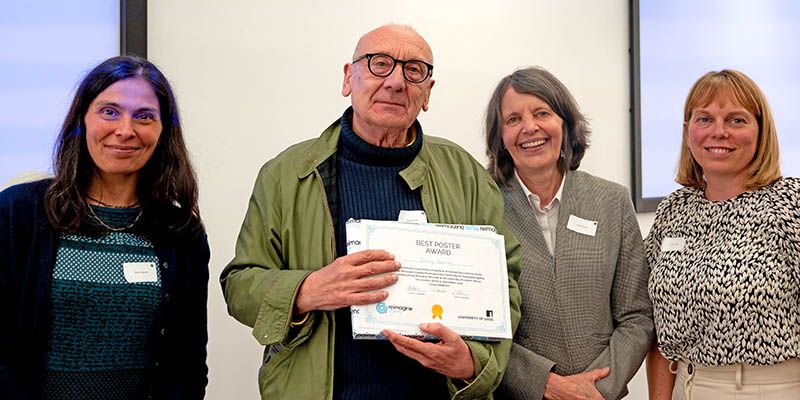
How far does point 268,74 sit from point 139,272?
1.25m

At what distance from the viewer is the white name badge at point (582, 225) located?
228cm

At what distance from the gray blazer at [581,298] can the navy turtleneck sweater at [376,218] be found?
20.0 inches

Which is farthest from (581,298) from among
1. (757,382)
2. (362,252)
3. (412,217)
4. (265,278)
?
(265,278)

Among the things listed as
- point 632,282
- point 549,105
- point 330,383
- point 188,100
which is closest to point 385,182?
point 330,383

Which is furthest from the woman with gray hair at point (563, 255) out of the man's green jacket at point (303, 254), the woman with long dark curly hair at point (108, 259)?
the woman with long dark curly hair at point (108, 259)

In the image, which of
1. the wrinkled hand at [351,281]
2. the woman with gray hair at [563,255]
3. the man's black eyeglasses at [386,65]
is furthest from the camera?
the woman with gray hair at [563,255]

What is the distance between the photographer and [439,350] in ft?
5.42

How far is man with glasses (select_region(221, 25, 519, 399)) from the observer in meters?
1.66

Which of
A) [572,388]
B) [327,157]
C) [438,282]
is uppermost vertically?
[327,157]

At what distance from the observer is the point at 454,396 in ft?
5.73

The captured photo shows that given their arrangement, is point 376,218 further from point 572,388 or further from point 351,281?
point 572,388

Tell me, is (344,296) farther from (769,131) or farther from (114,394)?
(769,131)

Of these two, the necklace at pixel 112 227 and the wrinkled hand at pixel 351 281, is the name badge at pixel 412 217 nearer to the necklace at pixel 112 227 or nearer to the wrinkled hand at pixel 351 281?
the wrinkled hand at pixel 351 281

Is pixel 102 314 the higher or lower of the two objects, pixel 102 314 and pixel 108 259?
the lower
